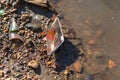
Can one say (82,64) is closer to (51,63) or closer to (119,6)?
(51,63)

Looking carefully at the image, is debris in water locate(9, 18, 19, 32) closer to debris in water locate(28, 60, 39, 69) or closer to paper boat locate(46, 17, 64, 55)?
paper boat locate(46, 17, 64, 55)

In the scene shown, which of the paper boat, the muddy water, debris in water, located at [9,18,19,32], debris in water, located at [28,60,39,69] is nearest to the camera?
debris in water, located at [28,60,39,69]

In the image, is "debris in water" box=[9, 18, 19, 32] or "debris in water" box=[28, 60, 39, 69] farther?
"debris in water" box=[9, 18, 19, 32]

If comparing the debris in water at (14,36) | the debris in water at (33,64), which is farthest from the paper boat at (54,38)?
the debris in water at (14,36)

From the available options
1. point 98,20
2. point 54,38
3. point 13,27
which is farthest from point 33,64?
point 98,20

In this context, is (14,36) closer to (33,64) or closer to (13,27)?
(13,27)

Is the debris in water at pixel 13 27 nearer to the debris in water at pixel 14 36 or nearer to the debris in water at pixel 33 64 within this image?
the debris in water at pixel 14 36

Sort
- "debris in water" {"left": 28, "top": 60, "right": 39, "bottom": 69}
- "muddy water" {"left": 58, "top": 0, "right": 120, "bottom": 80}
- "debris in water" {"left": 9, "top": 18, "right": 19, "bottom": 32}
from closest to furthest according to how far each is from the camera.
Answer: "debris in water" {"left": 28, "top": 60, "right": 39, "bottom": 69}, "debris in water" {"left": 9, "top": 18, "right": 19, "bottom": 32}, "muddy water" {"left": 58, "top": 0, "right": 120, "bottom": 80}

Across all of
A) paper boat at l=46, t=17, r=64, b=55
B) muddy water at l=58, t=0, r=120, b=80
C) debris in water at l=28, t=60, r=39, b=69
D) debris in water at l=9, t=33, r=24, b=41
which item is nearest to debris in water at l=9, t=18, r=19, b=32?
debris in water at l=9, t=33, r=24, b=41

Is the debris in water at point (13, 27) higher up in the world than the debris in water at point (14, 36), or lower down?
higher up
